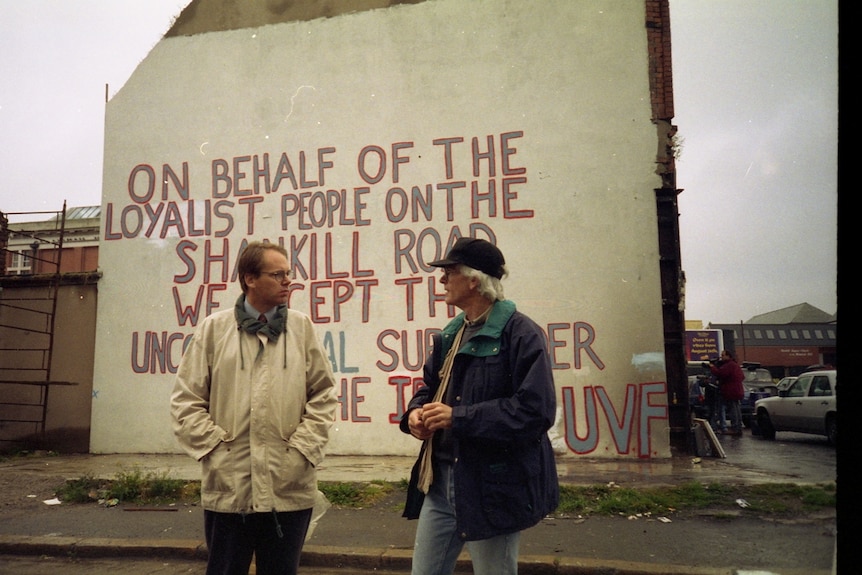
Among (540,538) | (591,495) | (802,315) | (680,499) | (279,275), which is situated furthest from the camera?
(591,495)

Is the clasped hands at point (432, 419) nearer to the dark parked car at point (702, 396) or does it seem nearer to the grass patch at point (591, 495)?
the grass patch at point (591, 495)

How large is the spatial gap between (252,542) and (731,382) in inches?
469

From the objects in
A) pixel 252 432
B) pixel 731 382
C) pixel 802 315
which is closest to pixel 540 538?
pixel 252 432

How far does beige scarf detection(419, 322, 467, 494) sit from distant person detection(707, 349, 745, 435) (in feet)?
35.3

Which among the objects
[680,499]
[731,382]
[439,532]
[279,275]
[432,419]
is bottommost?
[680,499]

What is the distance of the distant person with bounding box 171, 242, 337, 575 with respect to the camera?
96.9 inches

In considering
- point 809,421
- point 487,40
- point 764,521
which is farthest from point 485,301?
point 809,421

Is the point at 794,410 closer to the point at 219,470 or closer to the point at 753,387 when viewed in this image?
the point at 753,387

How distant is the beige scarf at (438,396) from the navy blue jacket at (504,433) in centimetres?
14

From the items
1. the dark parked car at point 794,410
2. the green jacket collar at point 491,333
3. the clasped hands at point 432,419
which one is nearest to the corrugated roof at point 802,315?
the green jacket collar at point 491,333

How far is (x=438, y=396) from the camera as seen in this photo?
2.61 meters

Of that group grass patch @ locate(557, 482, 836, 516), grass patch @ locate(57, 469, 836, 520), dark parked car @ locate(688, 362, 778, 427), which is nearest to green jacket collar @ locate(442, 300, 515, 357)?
grass patch @ locate(57, 469, 836, 520)

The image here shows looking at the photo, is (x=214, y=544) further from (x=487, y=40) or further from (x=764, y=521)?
(x=487, y=40)

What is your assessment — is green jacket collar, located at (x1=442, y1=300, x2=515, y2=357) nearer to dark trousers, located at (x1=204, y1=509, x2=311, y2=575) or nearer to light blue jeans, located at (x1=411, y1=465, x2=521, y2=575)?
light blue jeans, located at (x1=411, y1=465, x2=521, y2=575)
